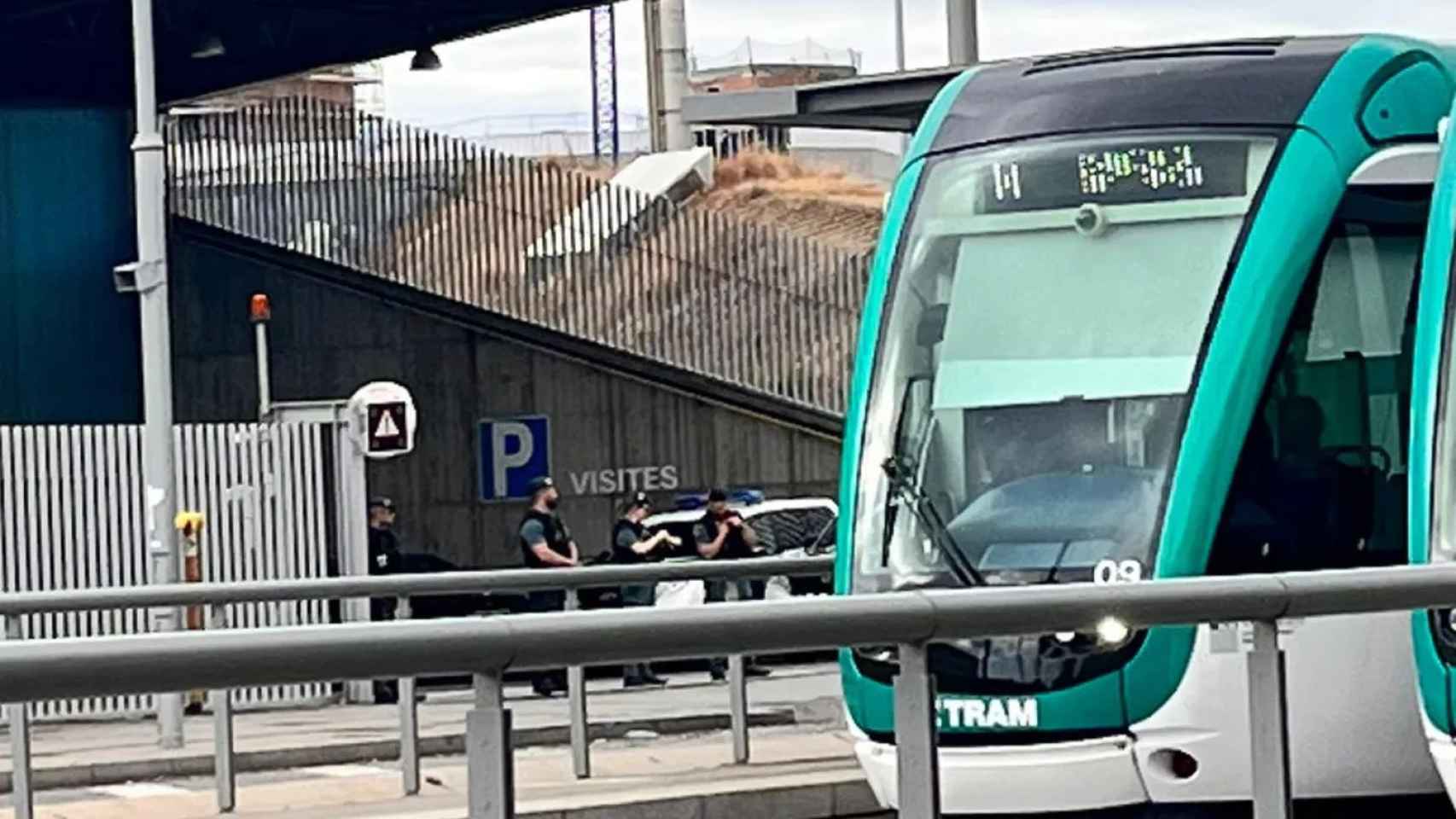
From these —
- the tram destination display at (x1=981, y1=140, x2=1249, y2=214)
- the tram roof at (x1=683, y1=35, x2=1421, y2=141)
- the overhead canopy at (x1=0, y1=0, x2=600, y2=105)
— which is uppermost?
the overhead canopy at (x1=0, y1=0, x2=600, y2=105)

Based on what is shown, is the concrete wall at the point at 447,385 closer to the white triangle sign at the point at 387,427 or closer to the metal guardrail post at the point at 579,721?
the white triangle sign at the point at 387,427

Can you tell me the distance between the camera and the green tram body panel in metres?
11.1

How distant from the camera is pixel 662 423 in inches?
Answer: 1341

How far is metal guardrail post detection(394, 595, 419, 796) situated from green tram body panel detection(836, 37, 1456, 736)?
1.38 m

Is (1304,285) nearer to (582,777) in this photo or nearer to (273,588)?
(582,777)

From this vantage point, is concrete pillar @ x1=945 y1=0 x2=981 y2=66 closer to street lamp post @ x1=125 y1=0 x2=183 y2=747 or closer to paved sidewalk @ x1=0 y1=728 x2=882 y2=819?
street lamp post @ x1=125 y1=0 x2=183 y2=747

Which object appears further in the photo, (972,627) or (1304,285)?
(1304,285)

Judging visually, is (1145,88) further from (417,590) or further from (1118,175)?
(417,590)

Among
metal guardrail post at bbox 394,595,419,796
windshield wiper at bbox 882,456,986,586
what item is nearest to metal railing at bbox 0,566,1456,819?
metal guardrail post at bbox 394,595,419,796

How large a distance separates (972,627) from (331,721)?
15.1 feet

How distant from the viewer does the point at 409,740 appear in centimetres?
1114

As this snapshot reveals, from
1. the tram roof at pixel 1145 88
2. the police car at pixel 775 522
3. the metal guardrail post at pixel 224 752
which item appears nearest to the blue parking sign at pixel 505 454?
the police car at pixel 775 522

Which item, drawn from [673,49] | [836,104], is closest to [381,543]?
[836,104]

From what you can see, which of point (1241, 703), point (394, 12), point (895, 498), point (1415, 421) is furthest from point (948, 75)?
point (394, 12)
